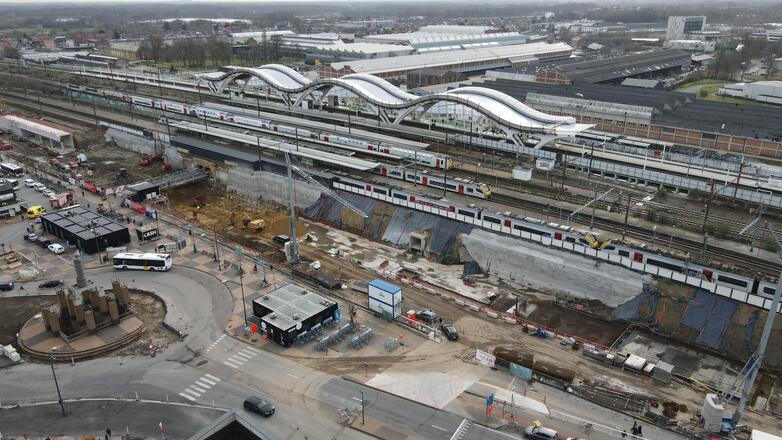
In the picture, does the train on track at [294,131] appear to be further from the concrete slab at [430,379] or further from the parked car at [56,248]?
the parked car at [56,248]

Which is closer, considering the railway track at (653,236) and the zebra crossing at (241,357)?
the zebra crossing at (241,357)

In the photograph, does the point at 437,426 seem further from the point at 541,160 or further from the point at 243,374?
the point at 541,160

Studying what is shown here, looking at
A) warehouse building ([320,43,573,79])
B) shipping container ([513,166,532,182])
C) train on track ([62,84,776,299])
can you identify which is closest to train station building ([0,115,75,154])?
train on track ([62,84,776,299])

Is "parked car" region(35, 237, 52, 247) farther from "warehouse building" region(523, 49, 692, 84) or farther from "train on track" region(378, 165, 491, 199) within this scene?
"warehouse building" region(523, 49, 692, 84)

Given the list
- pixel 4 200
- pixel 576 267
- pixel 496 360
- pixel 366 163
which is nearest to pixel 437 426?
pixel 496 360

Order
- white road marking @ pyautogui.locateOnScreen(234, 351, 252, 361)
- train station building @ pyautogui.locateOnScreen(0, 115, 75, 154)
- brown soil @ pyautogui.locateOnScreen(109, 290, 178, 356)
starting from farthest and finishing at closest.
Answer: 1. train station building @ pyautogui.locateOnScreen(0, 115, 75, 154)
2. brown soil @ pyautogui.locateOnScreen(109, 290, 178, 356)
3. white road marking @ pyautogui.locateOnScreen(234, 351, 252, 361)

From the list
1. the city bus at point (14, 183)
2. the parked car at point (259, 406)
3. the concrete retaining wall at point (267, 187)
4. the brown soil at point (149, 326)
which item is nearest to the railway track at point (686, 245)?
the concrete retaining wall at point (267, 187)
